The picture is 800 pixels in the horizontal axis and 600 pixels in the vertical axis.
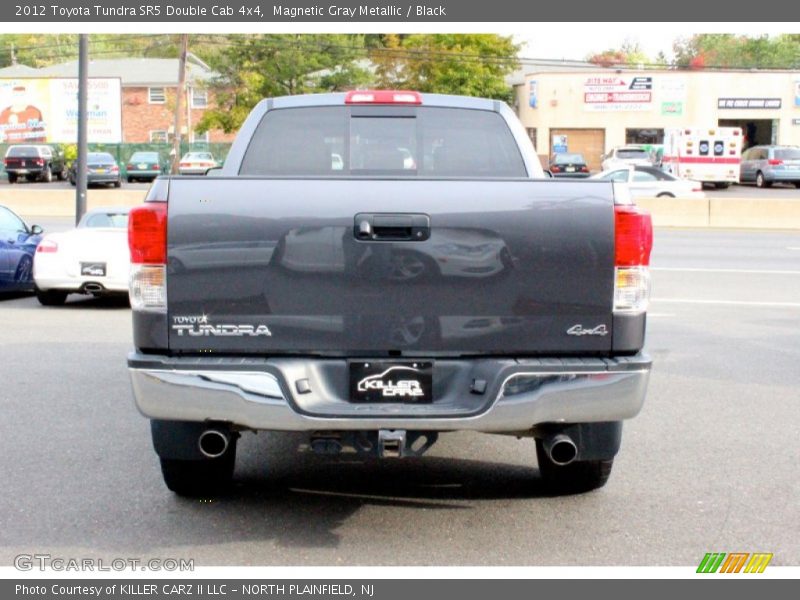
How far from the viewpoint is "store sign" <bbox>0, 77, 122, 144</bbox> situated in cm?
7069

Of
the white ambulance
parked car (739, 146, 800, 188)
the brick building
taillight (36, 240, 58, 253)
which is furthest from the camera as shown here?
the brick building

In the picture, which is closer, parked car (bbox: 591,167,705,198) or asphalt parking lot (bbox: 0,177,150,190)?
parked car (bbox: 591,167,705,198)

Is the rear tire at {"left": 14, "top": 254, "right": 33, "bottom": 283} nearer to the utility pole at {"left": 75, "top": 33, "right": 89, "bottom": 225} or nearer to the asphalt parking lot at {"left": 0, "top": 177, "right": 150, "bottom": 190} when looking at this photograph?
the utility pole at {"left": 75, "top": 33, "right": 89, "bottom": 225}

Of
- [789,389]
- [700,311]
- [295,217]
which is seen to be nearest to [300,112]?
[295,217]

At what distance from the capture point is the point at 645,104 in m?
64.1

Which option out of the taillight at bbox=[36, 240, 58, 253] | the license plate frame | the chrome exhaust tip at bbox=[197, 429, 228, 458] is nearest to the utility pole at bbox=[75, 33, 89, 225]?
the taillight at bbox=[36, 240, 58, 253]

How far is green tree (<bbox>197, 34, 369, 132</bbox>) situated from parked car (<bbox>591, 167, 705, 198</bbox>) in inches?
1370

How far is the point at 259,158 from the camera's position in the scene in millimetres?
6762

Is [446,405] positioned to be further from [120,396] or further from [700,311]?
[700,311]

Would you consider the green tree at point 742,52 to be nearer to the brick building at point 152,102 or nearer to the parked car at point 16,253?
the brick building at point 152,102

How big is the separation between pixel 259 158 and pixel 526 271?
245 cm

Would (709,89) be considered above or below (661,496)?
above

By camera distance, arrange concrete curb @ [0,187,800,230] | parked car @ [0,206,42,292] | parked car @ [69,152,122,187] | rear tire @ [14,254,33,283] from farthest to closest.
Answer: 1. parked car @ [69,152,122,187]
2. concrete curb @ [0,187,800,230]
3. rear tire @ [14,254,33,283]
4. parked car @ [0,206,42,292]

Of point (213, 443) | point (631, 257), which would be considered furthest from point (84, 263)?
point (631, 257)
